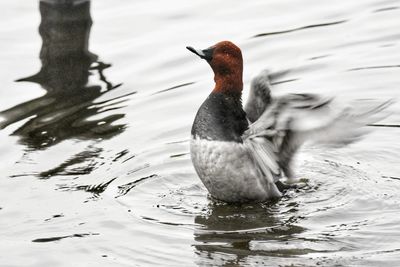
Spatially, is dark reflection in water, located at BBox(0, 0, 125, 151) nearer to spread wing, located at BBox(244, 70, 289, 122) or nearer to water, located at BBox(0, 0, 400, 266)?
A: water, located at BBox(0, 0, 400, 266)

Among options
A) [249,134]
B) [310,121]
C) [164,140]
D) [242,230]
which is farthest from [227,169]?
[164,140]

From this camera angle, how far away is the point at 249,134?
26.7 ft

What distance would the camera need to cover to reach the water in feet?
25.1

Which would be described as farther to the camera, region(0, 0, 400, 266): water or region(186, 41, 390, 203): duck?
region(186, 41, 390, 203): duck

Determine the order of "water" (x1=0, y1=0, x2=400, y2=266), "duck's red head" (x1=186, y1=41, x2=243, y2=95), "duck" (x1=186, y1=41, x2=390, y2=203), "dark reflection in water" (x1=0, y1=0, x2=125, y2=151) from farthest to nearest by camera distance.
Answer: "dark reflection in water" (x1=0, y1=0, x2=125, y2=151)
"duck's red head" (x1=186, y1=41, x2=243, y2=95)
"duck" (x1=186, y1=41, x2=390, y2=203)
"water" (x1=0, y1=0, x2=400, y2=266)

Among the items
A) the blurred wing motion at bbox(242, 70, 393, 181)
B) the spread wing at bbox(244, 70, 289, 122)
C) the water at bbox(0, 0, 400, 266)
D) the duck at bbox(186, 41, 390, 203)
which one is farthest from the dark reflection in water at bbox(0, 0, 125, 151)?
the blurred wing motion at bbox(242, 70, 393, 181)

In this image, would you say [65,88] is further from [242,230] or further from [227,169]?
[242,230]

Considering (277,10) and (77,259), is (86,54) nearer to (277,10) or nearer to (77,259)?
(277,10)

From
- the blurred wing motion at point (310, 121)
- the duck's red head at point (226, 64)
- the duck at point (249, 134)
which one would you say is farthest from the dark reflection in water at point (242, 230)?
the duck's red head at point (226, 64)

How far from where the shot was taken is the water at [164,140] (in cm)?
765

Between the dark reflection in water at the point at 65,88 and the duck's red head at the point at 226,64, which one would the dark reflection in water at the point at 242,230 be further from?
the dark reflection in water at the point at 65,88

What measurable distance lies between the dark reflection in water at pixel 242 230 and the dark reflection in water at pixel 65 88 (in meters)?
2.02

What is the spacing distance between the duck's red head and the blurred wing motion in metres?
0.44

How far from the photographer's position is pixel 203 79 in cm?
1135
